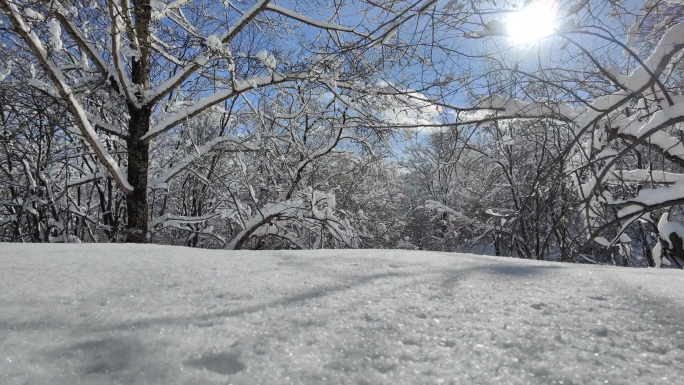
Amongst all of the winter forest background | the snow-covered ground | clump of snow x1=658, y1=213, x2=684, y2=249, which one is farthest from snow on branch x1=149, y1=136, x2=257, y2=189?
clump of snow x1=658, y1=213, x2=684, y2=249

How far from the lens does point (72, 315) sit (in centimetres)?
91

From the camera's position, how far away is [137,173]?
4.62 m

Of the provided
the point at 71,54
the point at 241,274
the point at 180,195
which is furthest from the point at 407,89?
the point at 180,195

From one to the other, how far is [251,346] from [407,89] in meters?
3.77

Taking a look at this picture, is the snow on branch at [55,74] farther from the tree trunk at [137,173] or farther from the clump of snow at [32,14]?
the tree trunk at [137,173]

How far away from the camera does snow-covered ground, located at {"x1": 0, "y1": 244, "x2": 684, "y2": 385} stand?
0.67 metres

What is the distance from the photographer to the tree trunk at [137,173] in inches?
182

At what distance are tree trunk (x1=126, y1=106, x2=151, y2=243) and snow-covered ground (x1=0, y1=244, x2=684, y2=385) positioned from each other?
3610 millimetres

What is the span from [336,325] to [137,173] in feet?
14.9

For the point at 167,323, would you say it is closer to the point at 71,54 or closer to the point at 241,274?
the point at 241,274

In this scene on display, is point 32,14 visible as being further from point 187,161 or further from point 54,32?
point 187,161

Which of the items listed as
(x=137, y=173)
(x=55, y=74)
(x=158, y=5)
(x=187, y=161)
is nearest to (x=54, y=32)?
(x=55, y=74)

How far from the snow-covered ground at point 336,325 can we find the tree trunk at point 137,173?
3610 mm

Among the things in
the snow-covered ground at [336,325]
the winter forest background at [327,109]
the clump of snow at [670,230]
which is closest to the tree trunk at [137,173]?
the winter forest background at [327,109]
